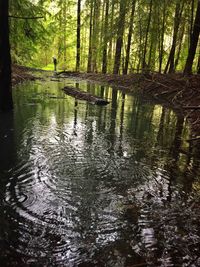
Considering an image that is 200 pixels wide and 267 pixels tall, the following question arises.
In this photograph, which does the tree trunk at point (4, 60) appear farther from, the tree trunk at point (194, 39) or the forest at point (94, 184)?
the tree trunk at point (194, 39)

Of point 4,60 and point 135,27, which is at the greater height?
point 135,27

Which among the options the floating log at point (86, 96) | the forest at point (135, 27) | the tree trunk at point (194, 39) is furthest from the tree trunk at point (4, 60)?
the tree trunk at point (194, 39)

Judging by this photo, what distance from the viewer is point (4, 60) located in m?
6.93

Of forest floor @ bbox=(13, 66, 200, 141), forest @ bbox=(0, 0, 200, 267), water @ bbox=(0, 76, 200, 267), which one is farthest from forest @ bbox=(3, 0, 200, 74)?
water @ bbox=(0, 76, 200, 267)

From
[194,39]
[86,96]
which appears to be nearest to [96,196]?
[86,96]

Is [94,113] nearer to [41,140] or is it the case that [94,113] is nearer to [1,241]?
[41,140]

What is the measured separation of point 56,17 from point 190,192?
981 inches

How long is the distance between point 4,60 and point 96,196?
5214mm

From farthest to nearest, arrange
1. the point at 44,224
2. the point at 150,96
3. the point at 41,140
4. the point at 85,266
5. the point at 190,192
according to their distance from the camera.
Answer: the point at 150,96 → the point at 41,140 → the point at 190,192 → the point at 44,224 → the point at 85,266

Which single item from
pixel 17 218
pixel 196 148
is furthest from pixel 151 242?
pixel 196 148

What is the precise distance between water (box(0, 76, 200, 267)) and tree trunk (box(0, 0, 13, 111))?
846 millimetres

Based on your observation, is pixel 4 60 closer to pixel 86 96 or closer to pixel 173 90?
pixel 86 96

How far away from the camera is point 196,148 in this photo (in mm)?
5496

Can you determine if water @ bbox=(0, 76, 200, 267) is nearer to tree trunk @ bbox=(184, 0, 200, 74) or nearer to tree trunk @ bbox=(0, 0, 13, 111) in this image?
tree trunk @ bbox=(0, 0, 13, 111)
